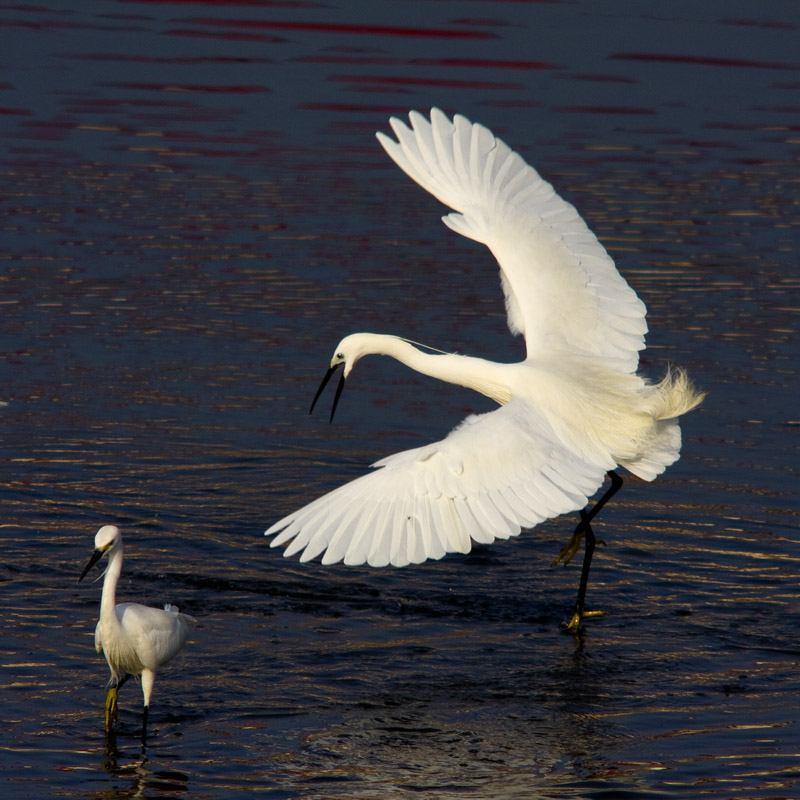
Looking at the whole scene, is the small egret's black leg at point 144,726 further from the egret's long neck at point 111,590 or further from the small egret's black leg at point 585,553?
the small egret's black leg at point 585,553

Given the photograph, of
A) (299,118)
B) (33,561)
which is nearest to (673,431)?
(33,561)

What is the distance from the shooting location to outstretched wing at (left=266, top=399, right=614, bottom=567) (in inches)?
243

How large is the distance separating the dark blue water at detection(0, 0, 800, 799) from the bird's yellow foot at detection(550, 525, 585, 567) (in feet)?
0.70

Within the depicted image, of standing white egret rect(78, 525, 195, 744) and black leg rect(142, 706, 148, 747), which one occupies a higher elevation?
standing white egret rect(78, 525, 195, 744)

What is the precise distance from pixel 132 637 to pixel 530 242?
358 centimetres

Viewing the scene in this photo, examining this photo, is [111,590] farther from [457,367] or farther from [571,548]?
[571,548]

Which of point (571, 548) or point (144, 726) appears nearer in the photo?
point (144, 726)

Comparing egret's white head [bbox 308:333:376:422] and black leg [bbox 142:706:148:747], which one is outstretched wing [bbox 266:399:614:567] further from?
egret's white head [bbox 308:333:376:422]

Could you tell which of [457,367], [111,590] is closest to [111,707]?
[111,590]

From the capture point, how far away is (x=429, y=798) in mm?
5918

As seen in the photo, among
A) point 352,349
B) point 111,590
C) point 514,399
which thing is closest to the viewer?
point 111,590

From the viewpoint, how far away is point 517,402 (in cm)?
750

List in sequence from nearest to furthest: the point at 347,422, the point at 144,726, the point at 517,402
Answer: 1. the point at 144,726
2. the point at 517,402
3. the point at 347,422

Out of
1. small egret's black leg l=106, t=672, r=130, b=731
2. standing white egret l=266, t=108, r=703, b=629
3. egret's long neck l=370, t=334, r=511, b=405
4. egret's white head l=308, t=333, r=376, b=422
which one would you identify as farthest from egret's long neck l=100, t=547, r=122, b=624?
egret's long neck l=370, t=334, r=511, b=405
